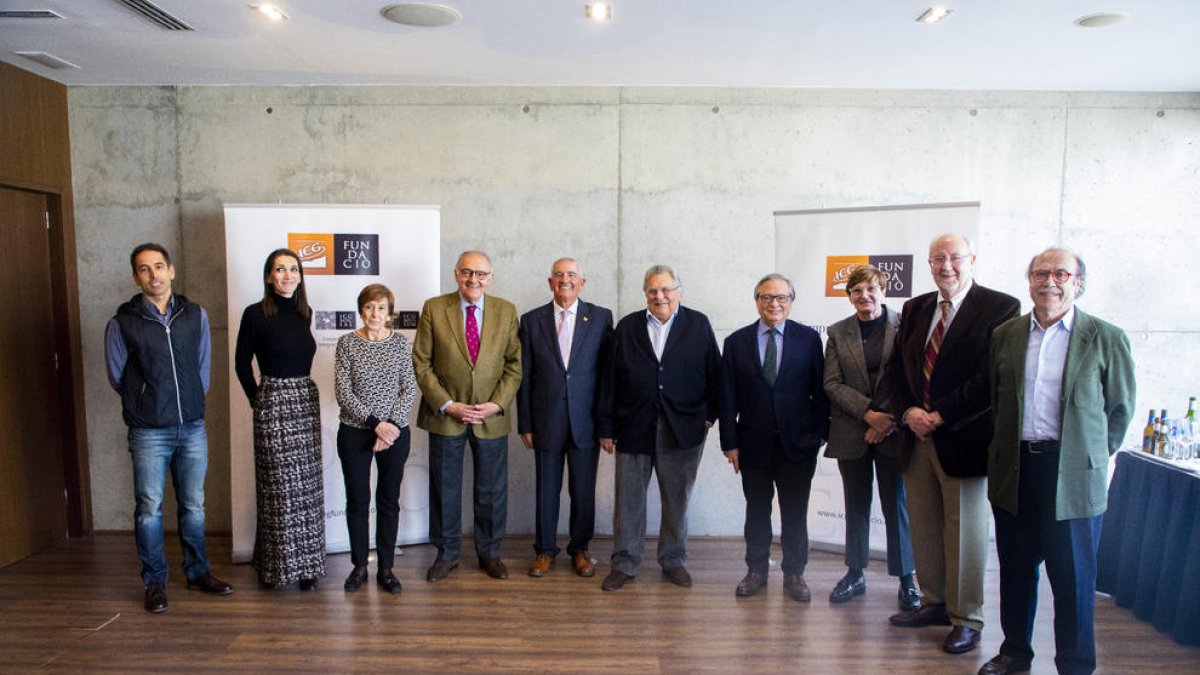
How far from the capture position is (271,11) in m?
3.56

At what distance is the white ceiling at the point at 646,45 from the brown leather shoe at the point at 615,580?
117 inches

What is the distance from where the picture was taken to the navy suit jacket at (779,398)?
3.64m

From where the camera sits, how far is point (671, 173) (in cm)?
487

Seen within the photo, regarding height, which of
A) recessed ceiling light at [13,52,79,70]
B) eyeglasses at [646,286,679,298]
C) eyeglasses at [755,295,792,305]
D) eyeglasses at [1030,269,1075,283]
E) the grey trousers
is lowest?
the grey trousers

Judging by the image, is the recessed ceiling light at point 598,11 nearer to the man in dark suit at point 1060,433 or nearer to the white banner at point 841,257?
the white banner at point 841,257

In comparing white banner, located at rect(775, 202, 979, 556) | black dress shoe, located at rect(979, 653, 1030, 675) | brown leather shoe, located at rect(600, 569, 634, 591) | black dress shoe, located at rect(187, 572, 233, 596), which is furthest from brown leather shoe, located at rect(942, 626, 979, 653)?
black dress shoe, located at rect(187, 572, 233, 596)

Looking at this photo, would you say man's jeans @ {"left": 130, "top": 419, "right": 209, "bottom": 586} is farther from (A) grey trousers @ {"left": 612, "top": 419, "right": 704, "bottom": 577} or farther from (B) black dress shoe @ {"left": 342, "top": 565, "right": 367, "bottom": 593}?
(A) grey trousers @ {"left": 612, "top": 419, "right": 704, "bottom": 577}

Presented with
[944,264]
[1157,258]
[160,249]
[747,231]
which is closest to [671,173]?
[747,231]

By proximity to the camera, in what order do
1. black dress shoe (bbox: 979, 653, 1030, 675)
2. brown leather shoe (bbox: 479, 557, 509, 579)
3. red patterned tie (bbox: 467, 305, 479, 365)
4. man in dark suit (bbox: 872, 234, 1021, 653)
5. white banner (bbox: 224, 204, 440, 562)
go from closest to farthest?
1. black dress shoe (bbox: 979, 653, 1030, 675)
2. man in dark suit (bbox: 872, 234, 1021, 653)
3. red patterned tie (bbox: 467, 305, 479, 365)
4. brown leather shoe (bbox: 479, 557, 509, 579)
5. white banner (bbox: 224, 204, 440, 562)

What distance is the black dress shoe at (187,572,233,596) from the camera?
12.6 ft

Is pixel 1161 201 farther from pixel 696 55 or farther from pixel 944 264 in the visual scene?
pixel 696 55

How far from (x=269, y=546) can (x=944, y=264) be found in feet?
12.1

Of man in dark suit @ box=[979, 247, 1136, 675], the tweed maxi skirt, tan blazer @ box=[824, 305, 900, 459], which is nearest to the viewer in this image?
man in dark suit @ box=[979, 247, 1136, 675]

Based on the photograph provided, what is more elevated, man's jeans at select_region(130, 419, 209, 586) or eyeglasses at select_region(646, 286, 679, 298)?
eyeglasses at select_region(646, 286, 679, 298)
